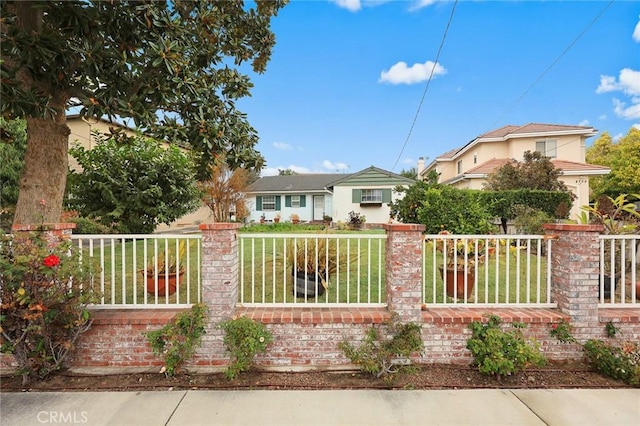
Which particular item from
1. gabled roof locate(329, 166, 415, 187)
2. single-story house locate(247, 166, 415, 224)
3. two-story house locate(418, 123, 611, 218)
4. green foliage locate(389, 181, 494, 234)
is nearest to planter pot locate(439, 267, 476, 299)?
green foliage locate(389, 181, 494, 234)

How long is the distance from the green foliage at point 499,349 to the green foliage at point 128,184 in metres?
8.53

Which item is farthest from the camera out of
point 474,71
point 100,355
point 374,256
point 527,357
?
point 474,71

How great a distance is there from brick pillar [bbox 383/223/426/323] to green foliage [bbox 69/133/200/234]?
7626 mm

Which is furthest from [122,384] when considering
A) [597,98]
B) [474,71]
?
[597,98]

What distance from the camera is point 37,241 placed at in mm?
2814

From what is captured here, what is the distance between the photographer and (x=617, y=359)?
2889mm

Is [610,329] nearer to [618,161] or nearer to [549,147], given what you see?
[549,147]

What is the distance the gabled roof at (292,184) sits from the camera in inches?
912

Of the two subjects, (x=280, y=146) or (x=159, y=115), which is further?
(x=280, y=146)

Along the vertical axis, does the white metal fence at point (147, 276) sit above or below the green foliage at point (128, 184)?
below

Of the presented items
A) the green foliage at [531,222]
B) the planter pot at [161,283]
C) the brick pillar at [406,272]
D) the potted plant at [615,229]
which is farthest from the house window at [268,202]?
the brick pillar at [406,272]

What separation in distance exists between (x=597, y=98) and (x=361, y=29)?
1151 cm

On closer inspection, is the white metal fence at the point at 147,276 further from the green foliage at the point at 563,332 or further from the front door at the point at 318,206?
the front door at the point at 318,206

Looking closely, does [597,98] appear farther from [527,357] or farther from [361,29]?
[527,357]
